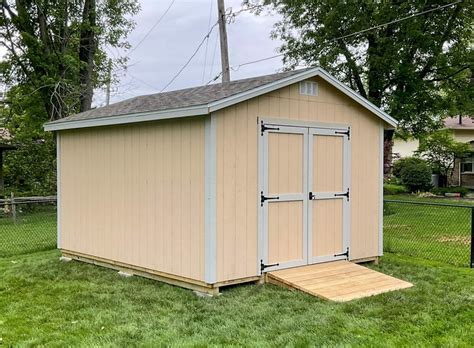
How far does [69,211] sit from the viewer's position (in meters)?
7.19

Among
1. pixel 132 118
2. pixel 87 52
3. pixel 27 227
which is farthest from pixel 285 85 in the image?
pixel 87 52

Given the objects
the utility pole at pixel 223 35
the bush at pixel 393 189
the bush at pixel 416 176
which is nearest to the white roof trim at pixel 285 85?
the utility pole at pixel 223 35

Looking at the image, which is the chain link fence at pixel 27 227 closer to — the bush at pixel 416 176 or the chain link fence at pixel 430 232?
the chain link fence at pixel 430 232

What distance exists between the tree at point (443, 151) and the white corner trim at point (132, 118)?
670 inches

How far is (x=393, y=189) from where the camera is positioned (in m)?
19.2

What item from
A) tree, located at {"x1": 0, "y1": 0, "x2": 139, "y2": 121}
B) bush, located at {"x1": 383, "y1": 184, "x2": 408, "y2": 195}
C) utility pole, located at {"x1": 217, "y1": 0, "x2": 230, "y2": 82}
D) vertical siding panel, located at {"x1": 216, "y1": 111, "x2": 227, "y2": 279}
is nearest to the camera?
vertical siding panel, located at {"x1": 216, "y1": 111, "x2": 227, "y2": 279}

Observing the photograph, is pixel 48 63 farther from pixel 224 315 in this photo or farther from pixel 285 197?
pixel 224 315

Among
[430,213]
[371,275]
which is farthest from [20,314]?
[430,213]

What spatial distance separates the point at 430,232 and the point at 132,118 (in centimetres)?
658

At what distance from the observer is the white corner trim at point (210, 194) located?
200 inches

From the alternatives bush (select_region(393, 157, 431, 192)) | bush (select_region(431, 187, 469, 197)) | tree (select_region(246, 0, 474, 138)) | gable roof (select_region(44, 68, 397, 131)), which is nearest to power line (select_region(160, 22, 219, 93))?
tree (select_region(246, 0, 474, 138))

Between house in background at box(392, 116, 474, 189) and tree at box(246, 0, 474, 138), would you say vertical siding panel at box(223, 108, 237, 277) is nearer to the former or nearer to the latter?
tree at box(246, 0, 474, 138)

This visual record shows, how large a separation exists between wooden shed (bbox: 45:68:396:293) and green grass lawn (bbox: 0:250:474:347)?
468 mm

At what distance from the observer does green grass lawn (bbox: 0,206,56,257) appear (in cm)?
849
